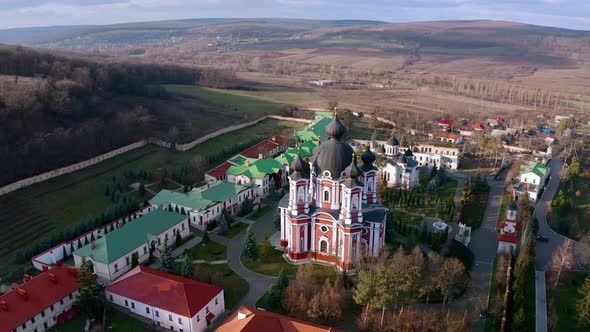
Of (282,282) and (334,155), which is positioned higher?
(334,155)

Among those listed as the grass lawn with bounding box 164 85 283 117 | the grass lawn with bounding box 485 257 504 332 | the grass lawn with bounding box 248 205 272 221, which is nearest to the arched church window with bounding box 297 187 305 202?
the grass lawn with bounding box 248 205 272 221

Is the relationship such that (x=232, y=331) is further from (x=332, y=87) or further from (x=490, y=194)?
(x=332, y=87)

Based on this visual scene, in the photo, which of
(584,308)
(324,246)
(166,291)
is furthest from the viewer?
(324,246)

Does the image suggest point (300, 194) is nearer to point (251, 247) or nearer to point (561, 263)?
point (251, 247)

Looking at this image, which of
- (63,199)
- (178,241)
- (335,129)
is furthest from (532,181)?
(63,199)

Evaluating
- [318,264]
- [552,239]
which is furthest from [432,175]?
[318,264]
